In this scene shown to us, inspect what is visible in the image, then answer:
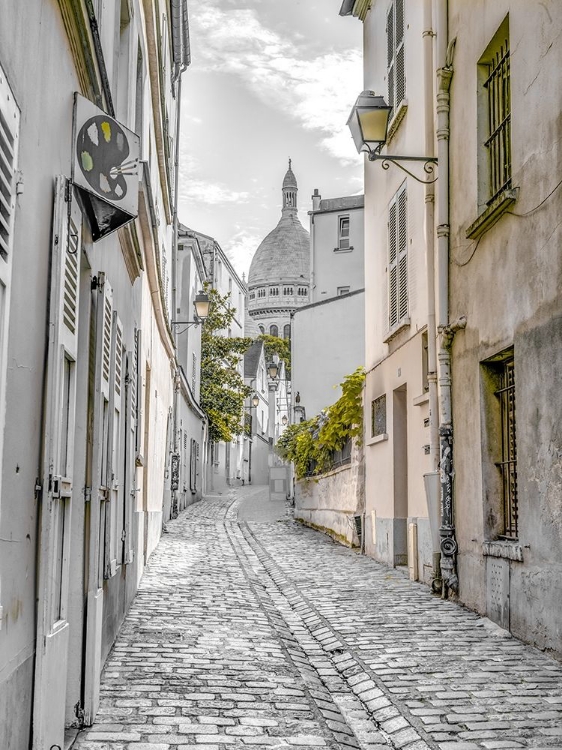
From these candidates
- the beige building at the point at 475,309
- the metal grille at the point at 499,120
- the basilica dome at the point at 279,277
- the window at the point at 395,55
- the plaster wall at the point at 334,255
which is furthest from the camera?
the basilica dome at the point at 279,277

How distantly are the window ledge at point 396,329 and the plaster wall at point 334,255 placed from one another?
22907 mm

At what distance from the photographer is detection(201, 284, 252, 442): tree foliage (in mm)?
41438

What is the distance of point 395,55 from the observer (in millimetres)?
13344

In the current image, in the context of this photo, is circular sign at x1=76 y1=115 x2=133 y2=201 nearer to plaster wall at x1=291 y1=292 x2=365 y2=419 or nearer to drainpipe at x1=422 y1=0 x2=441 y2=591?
drainpipe at x1=422 y1=0 x2=441 y2=591

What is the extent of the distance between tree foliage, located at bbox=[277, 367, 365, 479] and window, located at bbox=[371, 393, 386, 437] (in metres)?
0.98

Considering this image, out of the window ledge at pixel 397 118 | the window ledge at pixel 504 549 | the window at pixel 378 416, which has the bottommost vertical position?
the window ledge at pixel 504 549

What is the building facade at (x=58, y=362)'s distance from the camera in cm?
333

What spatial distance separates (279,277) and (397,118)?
10414 cm

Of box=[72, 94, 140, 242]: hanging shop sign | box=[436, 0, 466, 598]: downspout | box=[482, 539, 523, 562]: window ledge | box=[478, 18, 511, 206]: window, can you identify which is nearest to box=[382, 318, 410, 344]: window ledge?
box=[436, 0, 466, 598]: downspout

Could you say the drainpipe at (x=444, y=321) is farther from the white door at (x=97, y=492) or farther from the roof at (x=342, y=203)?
the roof at (x=342, y=203)

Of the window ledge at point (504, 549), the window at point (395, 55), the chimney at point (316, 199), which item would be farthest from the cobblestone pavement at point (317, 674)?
the chimney at point (316, 199)

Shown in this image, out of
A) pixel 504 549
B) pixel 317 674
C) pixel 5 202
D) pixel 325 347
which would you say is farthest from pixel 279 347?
pixel 5 202

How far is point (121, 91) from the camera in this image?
8422 millimetres

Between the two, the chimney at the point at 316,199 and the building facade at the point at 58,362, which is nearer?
the building facade at the point at 58,362
